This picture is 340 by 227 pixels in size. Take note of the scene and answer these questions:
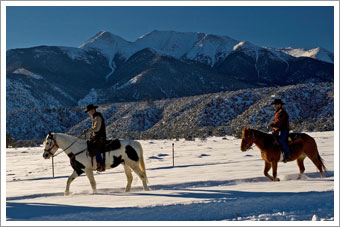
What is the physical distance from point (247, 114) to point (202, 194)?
138ft

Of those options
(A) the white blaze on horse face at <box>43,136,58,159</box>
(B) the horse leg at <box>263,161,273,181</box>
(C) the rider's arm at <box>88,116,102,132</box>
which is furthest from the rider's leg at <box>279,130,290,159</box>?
(A) the white blaze on horse face at <box>43,136,58,159</box>

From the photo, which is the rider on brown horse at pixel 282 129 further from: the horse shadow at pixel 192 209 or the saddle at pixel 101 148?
the saddle at pixel 101 148

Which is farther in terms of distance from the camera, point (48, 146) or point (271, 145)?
point (271, 145)

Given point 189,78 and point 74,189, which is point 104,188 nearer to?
point 74,189

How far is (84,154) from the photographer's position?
1077 cm

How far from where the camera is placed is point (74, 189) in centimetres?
1235

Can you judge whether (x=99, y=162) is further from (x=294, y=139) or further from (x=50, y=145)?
(x=294, y=139)

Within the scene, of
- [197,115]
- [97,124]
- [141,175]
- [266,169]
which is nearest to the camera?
[97,124]

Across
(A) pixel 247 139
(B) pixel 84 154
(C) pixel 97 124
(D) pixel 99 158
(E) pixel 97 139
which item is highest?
(C) pixel 97 124

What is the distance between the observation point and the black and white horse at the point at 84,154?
35.1ft

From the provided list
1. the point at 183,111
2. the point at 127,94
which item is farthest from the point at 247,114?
the point at 127,94

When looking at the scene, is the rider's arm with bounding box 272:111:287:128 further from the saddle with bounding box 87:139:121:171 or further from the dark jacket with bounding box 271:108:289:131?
the saddle with bounding box 87:139:121:171

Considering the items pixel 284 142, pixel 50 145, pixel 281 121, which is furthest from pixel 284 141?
pixel 50 145

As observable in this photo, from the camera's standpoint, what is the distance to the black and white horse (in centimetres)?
1071
